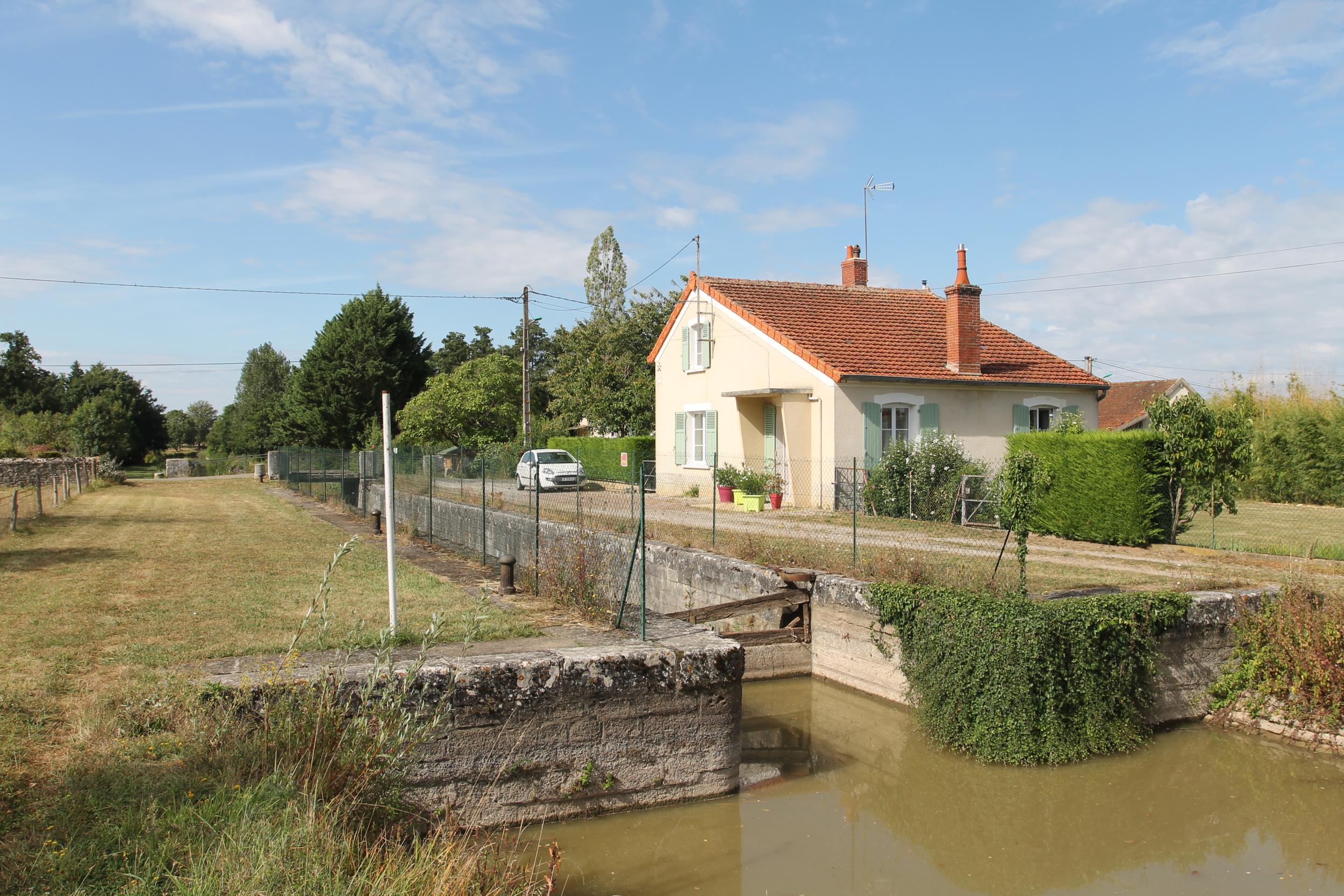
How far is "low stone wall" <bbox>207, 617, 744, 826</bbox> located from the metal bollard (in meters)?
3.20

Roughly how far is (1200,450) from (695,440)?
1289 centimetres

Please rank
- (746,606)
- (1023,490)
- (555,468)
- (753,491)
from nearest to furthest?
(1023,490), (746,606), (753,491), (555,468)

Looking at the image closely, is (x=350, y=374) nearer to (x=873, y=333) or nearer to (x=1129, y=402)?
(x=873, y=333)

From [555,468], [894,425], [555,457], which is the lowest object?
[555,468]

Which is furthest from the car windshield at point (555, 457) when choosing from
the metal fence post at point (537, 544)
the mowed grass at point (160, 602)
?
the metal fence post at point (537, 544)

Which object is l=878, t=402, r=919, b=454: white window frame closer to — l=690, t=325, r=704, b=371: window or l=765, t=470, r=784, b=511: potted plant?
l=765, t=470, r=784, b=511: potted plant

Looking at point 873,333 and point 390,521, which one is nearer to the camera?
point 390,521

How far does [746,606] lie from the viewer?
9.41 m

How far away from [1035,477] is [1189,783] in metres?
2.67

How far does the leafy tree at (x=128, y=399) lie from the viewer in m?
63.2

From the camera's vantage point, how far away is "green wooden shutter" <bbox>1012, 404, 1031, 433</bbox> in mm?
20891

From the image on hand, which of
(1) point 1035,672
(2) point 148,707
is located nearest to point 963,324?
(1) point 1035,672

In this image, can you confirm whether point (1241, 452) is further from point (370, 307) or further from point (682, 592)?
point (370, 307)

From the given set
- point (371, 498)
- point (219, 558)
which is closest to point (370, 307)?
point (371, 498)
